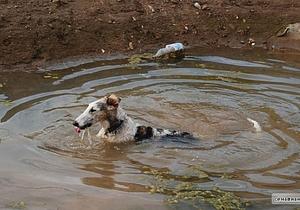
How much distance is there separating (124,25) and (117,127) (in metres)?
5.12

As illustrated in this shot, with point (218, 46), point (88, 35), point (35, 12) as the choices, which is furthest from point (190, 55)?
point (35, 12)

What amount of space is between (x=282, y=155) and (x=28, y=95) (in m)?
4.42

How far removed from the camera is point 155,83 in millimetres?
11336

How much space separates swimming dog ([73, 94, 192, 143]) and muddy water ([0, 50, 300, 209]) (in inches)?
5.8

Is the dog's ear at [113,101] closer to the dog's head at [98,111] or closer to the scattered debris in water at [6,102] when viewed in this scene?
the dog's head at [98,111]

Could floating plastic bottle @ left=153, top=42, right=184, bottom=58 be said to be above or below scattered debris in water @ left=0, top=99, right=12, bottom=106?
above

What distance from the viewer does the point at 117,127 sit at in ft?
29.6

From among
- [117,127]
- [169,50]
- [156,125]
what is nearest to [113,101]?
[117,127]

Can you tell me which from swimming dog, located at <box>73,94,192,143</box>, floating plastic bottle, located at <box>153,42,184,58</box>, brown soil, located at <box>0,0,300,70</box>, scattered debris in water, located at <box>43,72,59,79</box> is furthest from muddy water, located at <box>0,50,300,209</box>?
brown soil, located at <box>0,0,300,70</box>

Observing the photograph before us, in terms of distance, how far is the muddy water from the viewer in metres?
7.05

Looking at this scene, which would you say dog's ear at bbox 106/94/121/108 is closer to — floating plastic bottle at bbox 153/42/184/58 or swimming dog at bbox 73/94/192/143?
swimming dog at bbox 73/94/192/143

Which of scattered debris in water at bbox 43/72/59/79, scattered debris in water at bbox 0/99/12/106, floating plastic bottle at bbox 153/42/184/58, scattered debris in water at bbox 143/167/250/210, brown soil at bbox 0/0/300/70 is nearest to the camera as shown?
scattered debris in water at bbox 143/167/250/210

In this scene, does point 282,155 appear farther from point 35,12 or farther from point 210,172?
point 35,12

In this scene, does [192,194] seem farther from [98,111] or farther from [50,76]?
[50,76]
